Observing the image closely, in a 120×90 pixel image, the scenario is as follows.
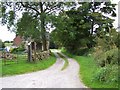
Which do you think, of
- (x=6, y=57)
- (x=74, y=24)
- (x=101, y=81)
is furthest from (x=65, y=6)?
(x=101, y=81)

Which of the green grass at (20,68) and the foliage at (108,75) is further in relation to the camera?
the green grass at (20,68)

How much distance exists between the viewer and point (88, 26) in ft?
135

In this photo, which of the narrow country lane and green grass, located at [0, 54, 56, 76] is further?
A: green grass, located at [0, 54, 56, 76]

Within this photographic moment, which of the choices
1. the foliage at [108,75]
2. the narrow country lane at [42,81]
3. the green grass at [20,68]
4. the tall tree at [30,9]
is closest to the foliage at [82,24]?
the tall tree at [30,9]

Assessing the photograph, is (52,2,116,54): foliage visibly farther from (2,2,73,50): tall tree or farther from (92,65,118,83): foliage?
(92,65,118,83): foliage

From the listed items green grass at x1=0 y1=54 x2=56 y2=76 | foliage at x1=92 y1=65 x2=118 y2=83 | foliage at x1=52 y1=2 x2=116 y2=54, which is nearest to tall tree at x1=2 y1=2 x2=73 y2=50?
foliage at x1=52 y1=2 x2=116 y2=54

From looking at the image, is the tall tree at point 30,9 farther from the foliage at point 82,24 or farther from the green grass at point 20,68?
the green grass at point 20,68

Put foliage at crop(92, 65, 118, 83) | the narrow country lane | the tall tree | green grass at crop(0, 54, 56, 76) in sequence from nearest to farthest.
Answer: foliage at crop(92, 65, 118, 83) → the narrow country lane → green grass at crop(0, 54, 56, 76) → the tall tree

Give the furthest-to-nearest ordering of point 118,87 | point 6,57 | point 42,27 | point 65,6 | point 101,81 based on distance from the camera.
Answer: point 65,6
point 42,27
point 6,57
point 101,81
point 118,87

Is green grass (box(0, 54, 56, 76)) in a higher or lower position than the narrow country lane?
lower

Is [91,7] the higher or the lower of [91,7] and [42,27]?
the higher

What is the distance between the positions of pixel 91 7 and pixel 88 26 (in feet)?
14.2

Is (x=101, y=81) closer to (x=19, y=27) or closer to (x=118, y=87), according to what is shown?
(x=118, y=87)

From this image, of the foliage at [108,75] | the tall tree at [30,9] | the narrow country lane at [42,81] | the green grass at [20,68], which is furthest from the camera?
the tall tree at [30,9]
